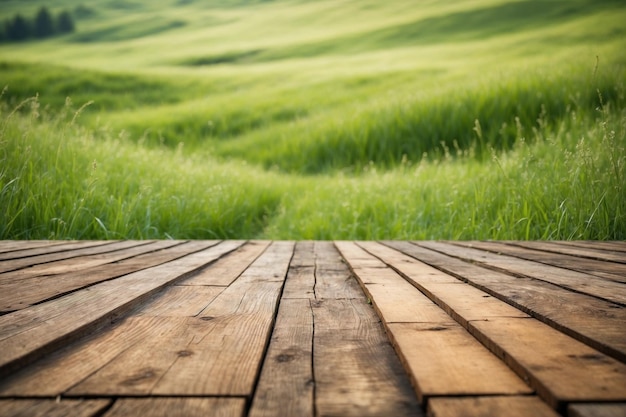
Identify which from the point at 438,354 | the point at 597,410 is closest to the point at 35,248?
the point at 438,354

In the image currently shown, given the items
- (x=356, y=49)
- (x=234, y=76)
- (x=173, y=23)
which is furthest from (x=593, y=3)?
(x=173, y=23)

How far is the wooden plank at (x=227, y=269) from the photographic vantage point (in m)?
1.96

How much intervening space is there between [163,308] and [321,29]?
141 ft

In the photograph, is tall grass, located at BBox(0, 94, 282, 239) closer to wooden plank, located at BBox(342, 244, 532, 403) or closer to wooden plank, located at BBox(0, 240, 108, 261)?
wooden plank, located at BBox(0, 240, 108, 261)

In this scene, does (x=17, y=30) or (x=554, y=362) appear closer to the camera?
(x=554, y=362)

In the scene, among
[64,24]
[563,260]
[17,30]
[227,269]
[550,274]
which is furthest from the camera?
[64,24]

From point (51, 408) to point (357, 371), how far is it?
0.63 metres

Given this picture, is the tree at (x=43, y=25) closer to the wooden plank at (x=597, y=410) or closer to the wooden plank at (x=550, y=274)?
the wooden plank at (x=550, y=274)

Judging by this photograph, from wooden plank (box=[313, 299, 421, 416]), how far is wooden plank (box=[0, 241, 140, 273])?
1.69m

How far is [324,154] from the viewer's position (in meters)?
8.15

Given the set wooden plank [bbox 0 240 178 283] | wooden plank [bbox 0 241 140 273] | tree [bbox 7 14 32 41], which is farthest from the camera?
tree [bbox 7 14 32 41]

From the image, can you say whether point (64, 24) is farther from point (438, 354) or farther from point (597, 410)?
point (597, 410)

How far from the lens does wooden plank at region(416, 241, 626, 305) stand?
5.20ft

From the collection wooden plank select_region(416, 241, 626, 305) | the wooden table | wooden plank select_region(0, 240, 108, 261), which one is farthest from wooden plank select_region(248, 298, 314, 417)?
wooden plank select_region(0, 240, 108, 261)
